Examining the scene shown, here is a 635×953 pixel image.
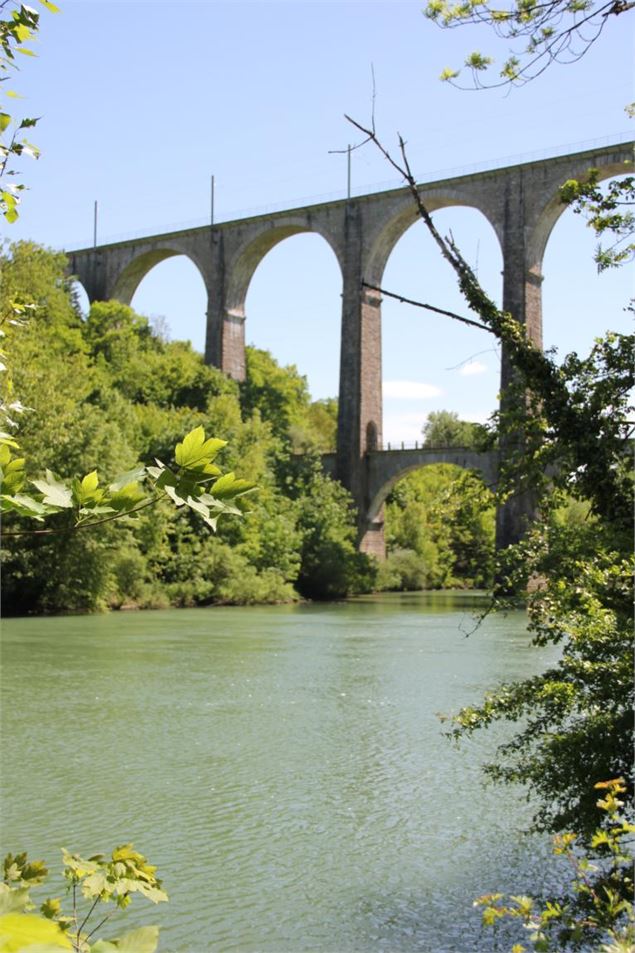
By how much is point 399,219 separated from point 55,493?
111ft

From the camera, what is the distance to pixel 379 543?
36656mm

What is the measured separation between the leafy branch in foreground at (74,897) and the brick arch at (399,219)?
31443mm

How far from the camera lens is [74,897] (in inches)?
74.8

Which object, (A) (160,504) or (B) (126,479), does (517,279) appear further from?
(B) (126,479)

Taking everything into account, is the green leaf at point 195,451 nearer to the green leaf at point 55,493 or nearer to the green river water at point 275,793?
the green leaf at point 55,493

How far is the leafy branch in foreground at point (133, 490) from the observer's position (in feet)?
4.64

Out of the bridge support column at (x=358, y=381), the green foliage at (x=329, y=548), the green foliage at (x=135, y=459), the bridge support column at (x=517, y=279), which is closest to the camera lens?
the green foliage at (x=135, y=459)

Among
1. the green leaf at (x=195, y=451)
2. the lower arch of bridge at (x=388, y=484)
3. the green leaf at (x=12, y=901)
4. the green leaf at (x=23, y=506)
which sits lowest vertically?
the green leaf at (x=12, y=901)

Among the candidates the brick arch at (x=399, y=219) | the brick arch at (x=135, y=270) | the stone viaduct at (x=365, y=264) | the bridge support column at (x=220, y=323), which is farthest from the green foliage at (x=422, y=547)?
the brick arch at (x=135, y=270)

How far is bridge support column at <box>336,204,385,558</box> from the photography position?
34.7 meters

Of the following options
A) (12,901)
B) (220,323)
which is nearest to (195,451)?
(12,901)

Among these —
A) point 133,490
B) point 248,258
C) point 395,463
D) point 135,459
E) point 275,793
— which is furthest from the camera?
point 248,258

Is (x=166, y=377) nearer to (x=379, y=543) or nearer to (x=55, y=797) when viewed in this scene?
(x=379, y=543)

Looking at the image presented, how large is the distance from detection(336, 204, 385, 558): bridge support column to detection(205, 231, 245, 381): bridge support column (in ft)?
17.2
